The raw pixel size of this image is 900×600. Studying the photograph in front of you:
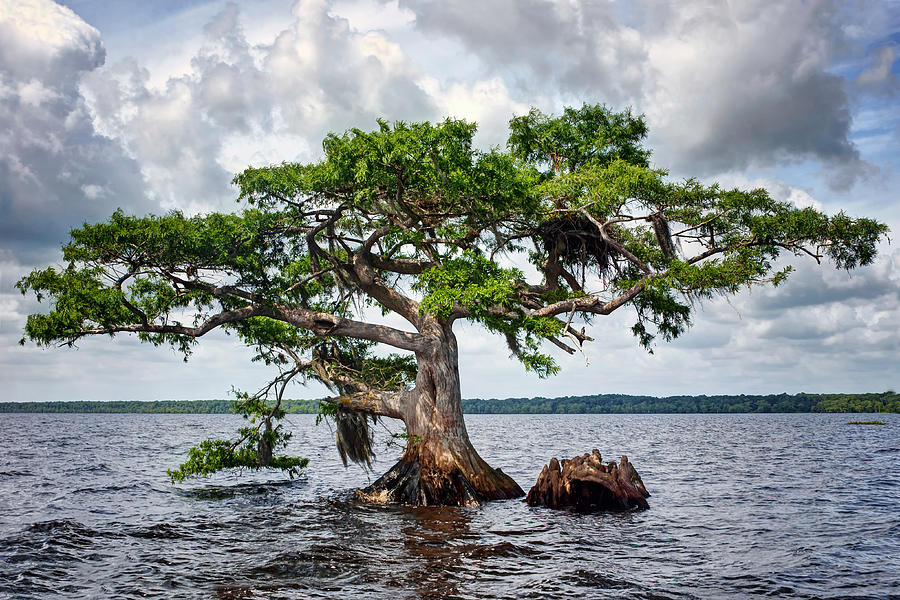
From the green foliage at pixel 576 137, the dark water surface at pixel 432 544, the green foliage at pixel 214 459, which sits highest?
the green foliage at pixel 576 137

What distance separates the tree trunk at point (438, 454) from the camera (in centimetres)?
2089

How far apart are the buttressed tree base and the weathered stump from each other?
1.91m

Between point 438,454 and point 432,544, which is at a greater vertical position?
point 438,454

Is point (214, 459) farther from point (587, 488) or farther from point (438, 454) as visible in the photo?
point (587, 488)

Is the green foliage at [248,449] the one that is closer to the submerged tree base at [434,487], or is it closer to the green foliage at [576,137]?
the submerged tree base at [434,487]

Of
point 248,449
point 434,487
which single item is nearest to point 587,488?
point 434,487

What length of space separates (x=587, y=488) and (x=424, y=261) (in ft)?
30.9

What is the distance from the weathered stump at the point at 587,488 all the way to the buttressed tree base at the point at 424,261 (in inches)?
75.4

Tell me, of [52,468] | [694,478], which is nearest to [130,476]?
[52,468]

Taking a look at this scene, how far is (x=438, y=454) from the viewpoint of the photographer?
21.3 metres

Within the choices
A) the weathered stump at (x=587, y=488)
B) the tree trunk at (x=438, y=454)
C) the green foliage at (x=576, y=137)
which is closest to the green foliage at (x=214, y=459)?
the tree trunk at (x=438, y=454)

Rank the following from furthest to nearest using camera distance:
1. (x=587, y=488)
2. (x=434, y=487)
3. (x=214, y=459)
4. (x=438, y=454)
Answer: (x=214, y=459)
(x=438, y=454)
(x=434, y=487)
(x=587, y=488)

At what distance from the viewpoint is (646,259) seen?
71.6 ft

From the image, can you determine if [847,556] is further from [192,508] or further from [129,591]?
[192,508]
